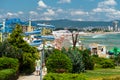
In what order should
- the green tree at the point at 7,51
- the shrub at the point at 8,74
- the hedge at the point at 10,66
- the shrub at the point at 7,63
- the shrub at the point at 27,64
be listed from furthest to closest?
1. the shrub at the point at 27,64
2. the green tree at the point at 7,51
3. the shrub at the point at 7,63
4. the hedge at the point at 10,66
5. the shrub at the point at 8,74

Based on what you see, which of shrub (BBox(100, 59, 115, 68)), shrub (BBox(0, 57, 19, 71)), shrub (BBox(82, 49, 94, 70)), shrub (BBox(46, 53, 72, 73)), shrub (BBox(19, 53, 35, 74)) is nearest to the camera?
Result: shrub (BBox(0, 57, 19, 71))

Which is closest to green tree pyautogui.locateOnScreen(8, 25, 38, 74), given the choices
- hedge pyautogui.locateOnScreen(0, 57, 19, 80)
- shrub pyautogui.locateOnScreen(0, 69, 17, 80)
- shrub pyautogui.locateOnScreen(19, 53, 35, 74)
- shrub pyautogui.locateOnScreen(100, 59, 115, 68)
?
shrub pyautogui.locateOnScreen(19, 53, 35, 74)

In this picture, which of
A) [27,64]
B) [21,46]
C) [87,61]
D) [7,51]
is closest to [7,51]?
[7,51]

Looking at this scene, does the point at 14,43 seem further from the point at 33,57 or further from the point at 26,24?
the point at 26,24

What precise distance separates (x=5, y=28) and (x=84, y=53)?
51.4ft

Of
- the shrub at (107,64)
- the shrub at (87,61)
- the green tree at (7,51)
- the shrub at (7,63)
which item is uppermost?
the green tree at (7,51)

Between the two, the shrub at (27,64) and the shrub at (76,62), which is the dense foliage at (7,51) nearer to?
the shrub at (27,64)

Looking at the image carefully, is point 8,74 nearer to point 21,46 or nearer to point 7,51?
point 7,51

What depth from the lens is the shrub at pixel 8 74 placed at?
20078 millimetres

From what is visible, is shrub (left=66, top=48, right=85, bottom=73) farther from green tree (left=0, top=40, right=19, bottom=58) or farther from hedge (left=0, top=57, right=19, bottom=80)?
hedge (left=0, top=57, right=19, bottom=80)

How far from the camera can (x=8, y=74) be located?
821 inches

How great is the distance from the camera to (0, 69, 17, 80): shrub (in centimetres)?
2008

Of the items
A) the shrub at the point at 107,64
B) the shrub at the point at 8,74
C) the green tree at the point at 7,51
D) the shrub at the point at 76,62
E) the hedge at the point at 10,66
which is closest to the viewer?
the shrub at the point at 8,74

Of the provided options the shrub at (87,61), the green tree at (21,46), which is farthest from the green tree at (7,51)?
the shrub at (87,61)
